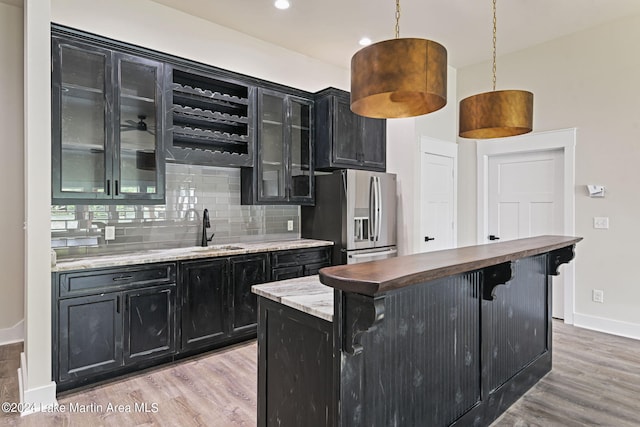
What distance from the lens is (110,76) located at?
2.98 meters

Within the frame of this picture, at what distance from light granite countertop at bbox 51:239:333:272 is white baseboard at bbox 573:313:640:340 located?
2941mm

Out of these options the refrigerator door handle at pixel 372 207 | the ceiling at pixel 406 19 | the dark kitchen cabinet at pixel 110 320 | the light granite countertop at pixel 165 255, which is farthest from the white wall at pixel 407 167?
the dark kitchen cabinet at pixel 110 320

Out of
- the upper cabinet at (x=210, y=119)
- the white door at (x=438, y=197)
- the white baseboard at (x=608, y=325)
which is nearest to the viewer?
the upper cabinet at (x=210, y=119)

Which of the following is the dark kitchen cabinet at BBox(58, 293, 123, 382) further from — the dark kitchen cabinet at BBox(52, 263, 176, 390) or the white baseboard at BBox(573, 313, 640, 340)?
the white baseboard at BBox(573, 313, 640, 340)

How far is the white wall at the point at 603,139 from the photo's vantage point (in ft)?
12.7

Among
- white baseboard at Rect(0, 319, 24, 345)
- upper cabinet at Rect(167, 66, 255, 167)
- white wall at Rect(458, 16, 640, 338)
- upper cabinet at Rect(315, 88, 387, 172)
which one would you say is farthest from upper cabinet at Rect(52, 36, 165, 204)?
white wall at Rect(458, 16, 640, 338)

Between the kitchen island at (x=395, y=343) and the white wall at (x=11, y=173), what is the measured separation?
3.19m

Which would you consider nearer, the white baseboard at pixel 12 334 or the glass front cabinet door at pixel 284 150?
the white baseboard at pixel 12 334

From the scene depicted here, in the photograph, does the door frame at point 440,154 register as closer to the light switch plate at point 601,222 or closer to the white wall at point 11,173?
the light switch plate at point 601,222

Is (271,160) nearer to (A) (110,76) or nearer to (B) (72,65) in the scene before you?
(A) (110,76)

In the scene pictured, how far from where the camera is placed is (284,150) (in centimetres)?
414

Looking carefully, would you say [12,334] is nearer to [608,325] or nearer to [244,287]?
[244,287]

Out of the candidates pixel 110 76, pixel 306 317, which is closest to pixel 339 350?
pixel 306 317

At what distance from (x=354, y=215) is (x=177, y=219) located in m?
1.86
